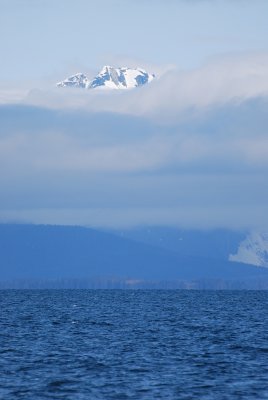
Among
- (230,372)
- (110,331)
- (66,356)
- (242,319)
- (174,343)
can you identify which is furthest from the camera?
(242,319)

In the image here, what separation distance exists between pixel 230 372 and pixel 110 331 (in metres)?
37.8

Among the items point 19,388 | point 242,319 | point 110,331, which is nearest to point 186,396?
point 19,388

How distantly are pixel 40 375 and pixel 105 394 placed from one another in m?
8.41

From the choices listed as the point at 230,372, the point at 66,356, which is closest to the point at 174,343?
the point at 66,356

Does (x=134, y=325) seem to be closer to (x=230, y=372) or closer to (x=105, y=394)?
(x=230, y=372)

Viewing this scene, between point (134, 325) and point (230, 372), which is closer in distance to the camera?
point (230, 372)

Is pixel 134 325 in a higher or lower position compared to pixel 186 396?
higher

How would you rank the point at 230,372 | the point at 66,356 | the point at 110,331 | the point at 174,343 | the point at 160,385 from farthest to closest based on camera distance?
the point at 110,331
the point at 174,343
the point at 66,356
the point at 230,372
the point at 160,385

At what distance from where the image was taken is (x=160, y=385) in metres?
63.1

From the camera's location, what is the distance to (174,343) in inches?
3558

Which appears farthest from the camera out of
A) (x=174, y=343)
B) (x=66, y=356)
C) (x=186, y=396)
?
(x=174, y=343)

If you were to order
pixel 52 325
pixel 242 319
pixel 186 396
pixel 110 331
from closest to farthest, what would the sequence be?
pixel 186 396 → pixel 110 331 → pixel 52 325 → pixel 242 319

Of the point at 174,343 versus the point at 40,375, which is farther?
the point at 174,343

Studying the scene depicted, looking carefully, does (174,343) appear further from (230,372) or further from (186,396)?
(186,396)
